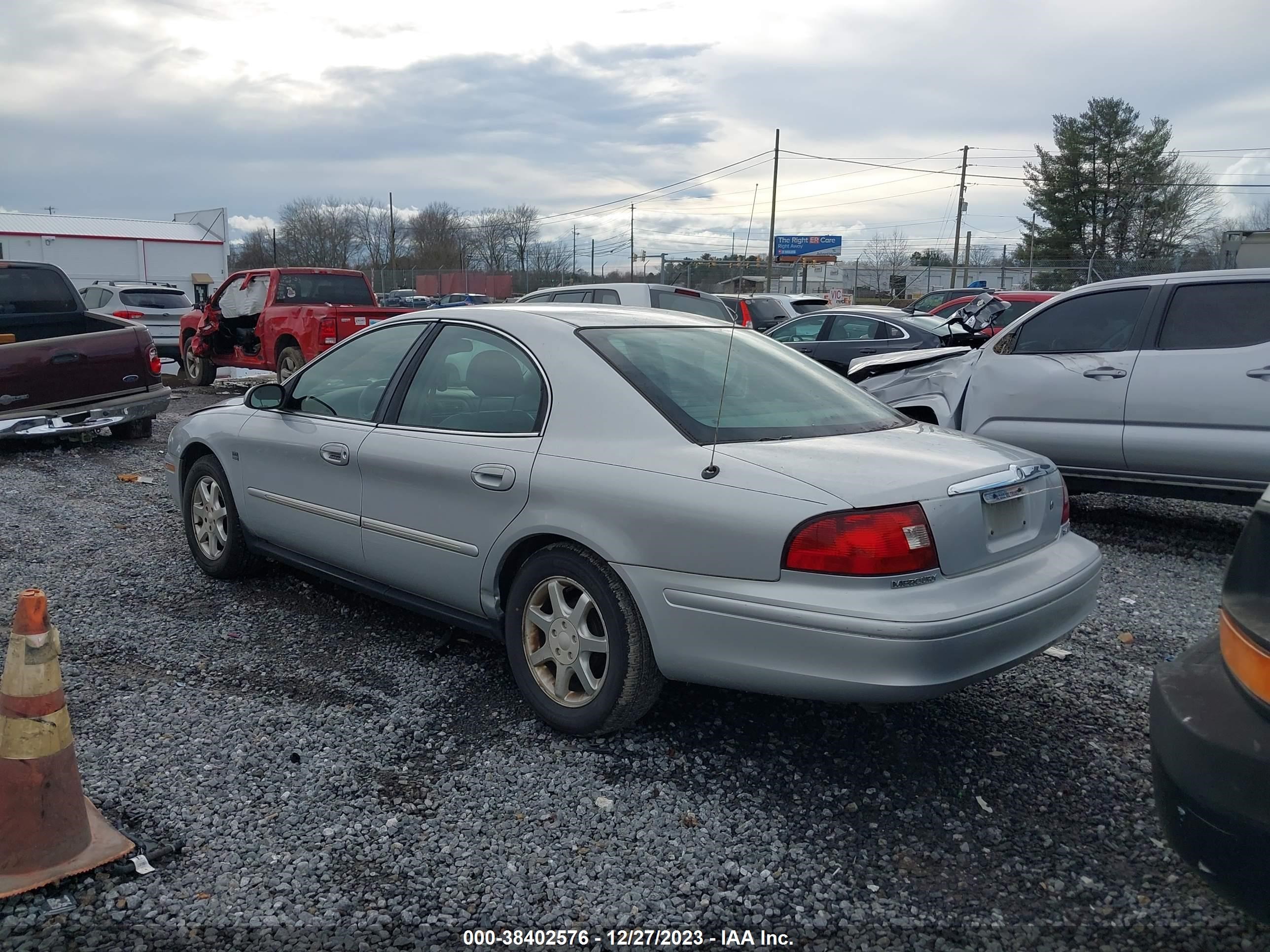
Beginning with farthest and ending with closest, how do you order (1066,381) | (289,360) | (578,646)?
(289,360)
(1066,381)
(578,646)

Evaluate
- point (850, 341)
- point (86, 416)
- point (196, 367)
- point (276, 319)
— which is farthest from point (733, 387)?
point (196, 367)

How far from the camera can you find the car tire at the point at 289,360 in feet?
44.6

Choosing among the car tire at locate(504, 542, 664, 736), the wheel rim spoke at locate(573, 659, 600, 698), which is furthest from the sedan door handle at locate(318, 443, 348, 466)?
the wheel rim spoke at locate(573, 659, 600, 698)

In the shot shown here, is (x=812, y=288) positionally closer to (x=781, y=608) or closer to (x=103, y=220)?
(x=103, y=220)

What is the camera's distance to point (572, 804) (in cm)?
311

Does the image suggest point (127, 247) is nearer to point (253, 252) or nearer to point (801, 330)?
point (801, 330)

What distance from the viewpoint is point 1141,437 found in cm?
618

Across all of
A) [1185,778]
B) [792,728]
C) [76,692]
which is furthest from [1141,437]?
[76,692]

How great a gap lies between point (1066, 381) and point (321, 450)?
4.85 meters

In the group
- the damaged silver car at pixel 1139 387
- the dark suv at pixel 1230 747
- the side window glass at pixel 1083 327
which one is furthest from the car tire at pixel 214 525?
the side window glass at pixel 1083 327

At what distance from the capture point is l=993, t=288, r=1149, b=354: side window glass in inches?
254

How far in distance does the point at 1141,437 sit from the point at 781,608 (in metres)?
4.31

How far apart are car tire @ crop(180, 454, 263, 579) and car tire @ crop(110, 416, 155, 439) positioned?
5555 millimetres

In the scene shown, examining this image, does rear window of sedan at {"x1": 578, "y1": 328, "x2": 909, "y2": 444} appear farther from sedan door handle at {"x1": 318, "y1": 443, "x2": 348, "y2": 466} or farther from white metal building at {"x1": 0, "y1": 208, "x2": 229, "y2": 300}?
white metal building at {"x1": 0, "y1": 208, "x2": 229, "y2": 300}
